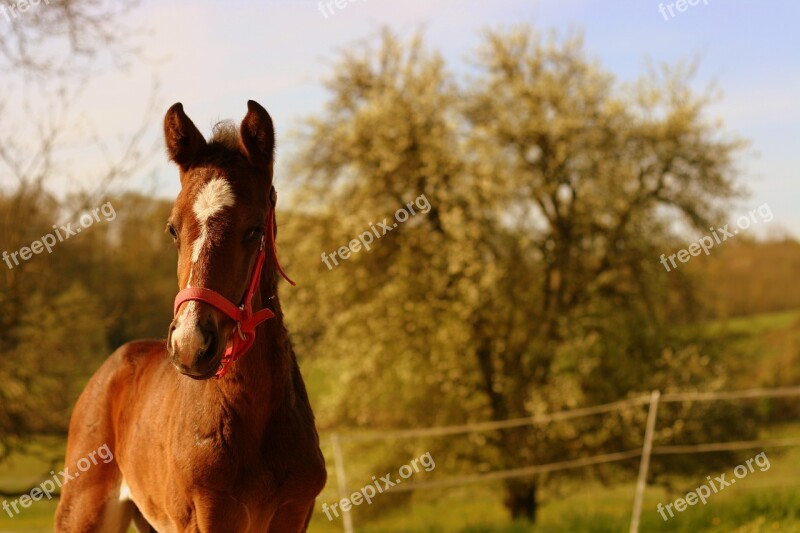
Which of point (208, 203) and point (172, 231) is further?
point (172, 231)

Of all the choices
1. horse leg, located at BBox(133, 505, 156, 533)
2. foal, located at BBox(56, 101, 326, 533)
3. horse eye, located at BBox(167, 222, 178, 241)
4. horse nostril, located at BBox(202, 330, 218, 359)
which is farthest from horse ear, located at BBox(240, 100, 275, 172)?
horse leg, located at BBox(133, 505, 156, 533)

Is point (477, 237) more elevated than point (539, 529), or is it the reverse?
point (477, 237)

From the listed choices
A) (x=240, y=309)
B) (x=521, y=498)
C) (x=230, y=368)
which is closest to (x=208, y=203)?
(x=240, y=309)

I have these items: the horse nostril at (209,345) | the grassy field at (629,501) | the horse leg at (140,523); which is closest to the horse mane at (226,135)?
the horse nostril at (209,345)

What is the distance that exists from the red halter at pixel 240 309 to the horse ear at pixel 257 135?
22 centimetres

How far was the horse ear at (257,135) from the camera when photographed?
120 inches

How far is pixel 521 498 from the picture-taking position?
16.9m

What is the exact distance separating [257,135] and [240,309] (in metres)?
0.66

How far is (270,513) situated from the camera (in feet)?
9.76

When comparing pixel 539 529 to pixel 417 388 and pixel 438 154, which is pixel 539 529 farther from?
pixel 438 154

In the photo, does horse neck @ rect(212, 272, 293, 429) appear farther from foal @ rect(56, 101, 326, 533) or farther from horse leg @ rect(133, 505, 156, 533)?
horse leg @ rect(133, 505, 156, 533)

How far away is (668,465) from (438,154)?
7.49 meters

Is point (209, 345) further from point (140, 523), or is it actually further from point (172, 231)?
point (140, 523)

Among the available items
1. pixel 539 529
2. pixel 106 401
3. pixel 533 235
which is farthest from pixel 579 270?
pixel 106 401
